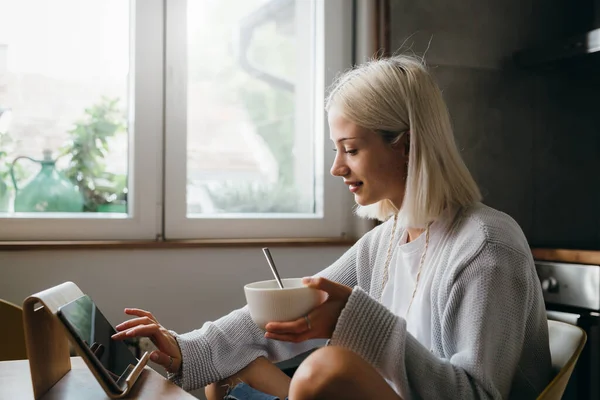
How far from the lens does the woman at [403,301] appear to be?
104 centimetres

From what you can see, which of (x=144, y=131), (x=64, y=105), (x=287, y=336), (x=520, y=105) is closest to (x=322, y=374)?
(x=287, y=336)

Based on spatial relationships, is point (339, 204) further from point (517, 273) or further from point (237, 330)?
point (517, 273)

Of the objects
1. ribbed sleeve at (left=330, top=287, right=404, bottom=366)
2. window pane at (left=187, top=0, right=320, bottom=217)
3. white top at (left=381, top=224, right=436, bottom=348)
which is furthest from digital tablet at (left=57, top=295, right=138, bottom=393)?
window pane at (left=187, top=0, right=320, bottom=217)

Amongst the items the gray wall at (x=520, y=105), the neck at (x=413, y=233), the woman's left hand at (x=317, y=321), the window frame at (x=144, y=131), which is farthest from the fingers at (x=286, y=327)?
the gray wall at (x=520, y=105)

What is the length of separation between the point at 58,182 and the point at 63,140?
121 mm

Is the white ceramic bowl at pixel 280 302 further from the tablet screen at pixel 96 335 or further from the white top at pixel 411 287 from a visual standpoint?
the white top at pixel 411 287

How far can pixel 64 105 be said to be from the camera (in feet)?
6.55

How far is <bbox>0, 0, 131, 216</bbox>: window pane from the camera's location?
1.95m

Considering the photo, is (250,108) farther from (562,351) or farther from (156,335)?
(562,351)

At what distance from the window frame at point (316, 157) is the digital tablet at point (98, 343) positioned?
38.6 inches

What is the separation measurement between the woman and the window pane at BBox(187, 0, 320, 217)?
67 centimetres

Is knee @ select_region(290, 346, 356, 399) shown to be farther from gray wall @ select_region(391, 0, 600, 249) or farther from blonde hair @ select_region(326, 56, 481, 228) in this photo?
gray wall @ select_region(391, 0, 600, 249)

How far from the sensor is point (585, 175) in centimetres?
251

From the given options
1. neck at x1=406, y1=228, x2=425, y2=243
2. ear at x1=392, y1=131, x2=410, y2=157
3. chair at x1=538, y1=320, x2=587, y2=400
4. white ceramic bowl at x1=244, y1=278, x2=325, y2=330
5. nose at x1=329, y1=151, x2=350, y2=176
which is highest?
ear at x1=392, y1=131, x2=410, y2=157
